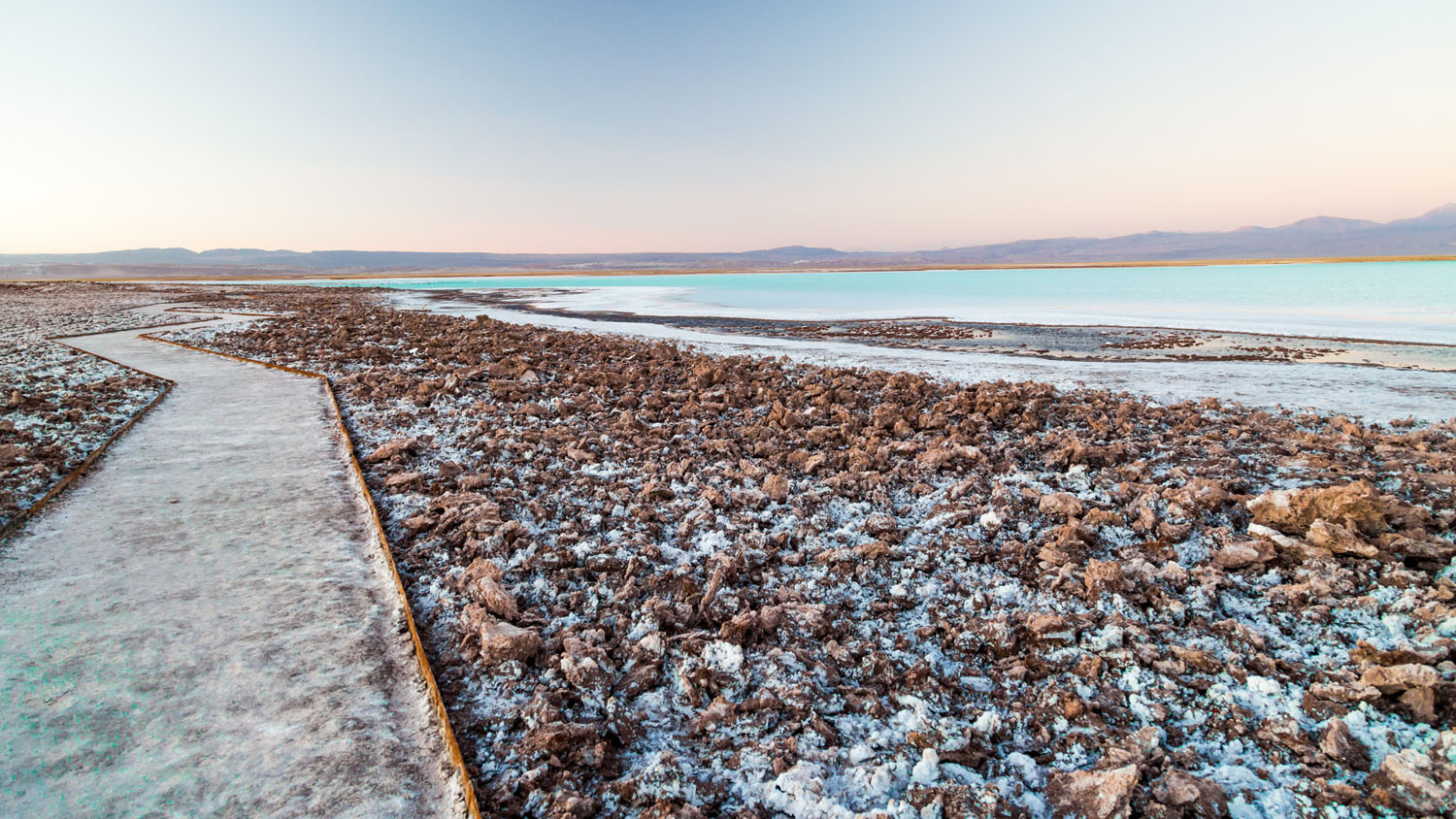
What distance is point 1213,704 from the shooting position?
9.86ft

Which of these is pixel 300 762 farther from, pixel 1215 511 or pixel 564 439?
pixel 1215 511

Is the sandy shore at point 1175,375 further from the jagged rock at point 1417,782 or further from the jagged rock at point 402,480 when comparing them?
the jagged rock at point 402,480

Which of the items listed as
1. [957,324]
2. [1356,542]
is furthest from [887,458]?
[957,324]

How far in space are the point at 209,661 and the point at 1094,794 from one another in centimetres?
410

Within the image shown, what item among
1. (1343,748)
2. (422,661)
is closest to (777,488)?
(422,661)

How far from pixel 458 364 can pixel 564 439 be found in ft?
20.3

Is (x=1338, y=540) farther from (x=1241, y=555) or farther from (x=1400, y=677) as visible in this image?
(x=1400, y=677)

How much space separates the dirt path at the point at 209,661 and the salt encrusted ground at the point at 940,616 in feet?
0.95

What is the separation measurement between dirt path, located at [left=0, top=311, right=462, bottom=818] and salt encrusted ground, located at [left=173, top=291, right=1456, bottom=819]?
11.4 inches

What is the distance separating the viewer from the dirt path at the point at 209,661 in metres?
2.51

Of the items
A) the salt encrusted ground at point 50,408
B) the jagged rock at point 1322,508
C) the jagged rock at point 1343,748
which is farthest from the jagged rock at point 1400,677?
the salt encrusted ground at point 50,408

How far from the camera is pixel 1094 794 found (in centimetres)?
246

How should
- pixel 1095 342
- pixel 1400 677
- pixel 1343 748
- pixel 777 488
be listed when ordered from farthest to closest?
pixel 1095 342
pixel 777 488
pixel 1400 677
pixel 1343 748

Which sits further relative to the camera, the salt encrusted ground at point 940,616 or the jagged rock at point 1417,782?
the salt encrusted ground at point 940,616
